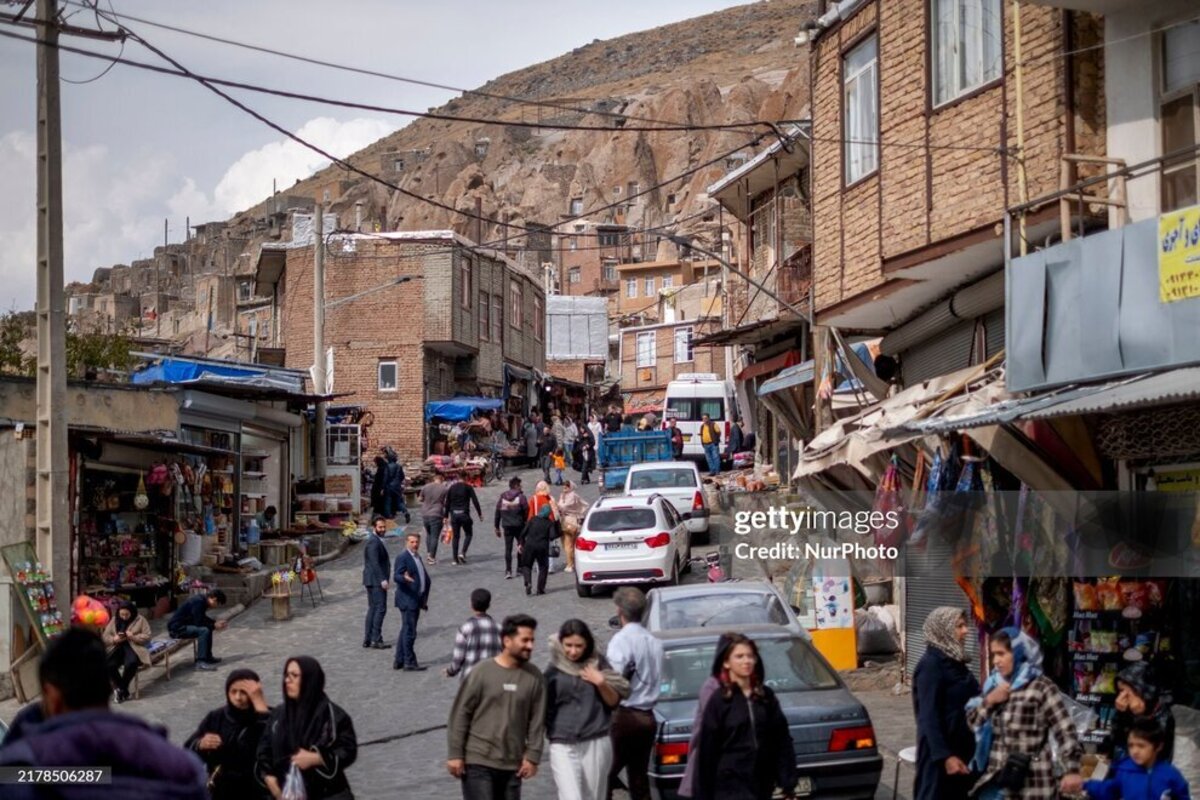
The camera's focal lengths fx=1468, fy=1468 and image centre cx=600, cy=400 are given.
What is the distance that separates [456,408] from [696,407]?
25.1 ft

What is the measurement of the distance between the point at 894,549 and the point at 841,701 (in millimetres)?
6435

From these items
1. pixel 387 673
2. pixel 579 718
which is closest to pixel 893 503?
pixel 387 673

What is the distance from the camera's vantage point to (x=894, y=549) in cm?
1712

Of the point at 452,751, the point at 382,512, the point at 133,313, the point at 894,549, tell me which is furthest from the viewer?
the point at 133,313

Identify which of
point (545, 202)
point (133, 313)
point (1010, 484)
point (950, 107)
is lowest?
point (1010, 484)

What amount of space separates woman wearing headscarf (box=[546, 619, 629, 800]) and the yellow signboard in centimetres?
533

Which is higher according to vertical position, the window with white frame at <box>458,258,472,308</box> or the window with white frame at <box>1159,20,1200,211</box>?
the window with white frame at <box>458,258,472,308</box>

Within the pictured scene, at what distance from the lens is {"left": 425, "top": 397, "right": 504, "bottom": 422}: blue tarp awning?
4638 centimetres

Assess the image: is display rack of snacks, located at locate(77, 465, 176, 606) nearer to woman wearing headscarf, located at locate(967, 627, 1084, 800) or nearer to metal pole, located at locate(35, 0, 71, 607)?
metal pole, located at locate(35, 0, 71, 607)

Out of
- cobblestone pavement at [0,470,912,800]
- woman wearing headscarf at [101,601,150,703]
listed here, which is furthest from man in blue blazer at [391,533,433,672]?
woman wearing headscarf at [101,601,150,703]

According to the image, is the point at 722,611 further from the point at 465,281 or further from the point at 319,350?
the point at 465,281

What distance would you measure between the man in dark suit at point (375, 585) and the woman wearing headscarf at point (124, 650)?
3286mm

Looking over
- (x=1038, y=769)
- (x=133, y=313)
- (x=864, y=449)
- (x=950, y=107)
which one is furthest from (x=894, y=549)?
(x=133, y=313)

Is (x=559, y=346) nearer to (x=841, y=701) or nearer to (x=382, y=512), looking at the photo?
(x=382, y=512)
